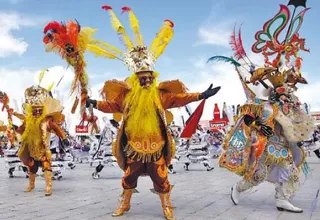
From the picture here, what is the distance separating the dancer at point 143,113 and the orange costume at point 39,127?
2.86m

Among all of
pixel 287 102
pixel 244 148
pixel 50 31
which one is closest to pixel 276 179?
pixel 244 148

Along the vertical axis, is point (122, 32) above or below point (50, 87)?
above

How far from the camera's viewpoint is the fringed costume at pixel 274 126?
5957 mm

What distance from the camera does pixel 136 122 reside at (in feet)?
18.0

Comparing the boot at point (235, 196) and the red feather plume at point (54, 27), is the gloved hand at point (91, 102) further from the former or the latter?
the boot at point (235, 196)

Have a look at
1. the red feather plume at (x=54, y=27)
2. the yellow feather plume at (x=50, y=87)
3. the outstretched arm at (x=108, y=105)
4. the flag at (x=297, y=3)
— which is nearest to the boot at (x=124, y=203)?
the outstretched arm at (x=108, y=105)

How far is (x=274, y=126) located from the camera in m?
6.05

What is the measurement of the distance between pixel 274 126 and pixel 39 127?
4.44 meters

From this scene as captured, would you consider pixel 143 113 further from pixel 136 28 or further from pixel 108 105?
pixel 136 28

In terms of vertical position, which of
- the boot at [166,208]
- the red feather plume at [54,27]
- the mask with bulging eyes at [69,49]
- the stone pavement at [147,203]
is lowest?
the stone pavement at [147,203]

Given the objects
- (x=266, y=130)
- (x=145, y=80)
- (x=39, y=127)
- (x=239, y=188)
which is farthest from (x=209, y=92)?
(x=39, y=127)

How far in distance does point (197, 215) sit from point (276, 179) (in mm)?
1249

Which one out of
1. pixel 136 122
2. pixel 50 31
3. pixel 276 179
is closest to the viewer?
pixel 136 122

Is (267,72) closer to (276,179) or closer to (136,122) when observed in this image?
(276,179)
